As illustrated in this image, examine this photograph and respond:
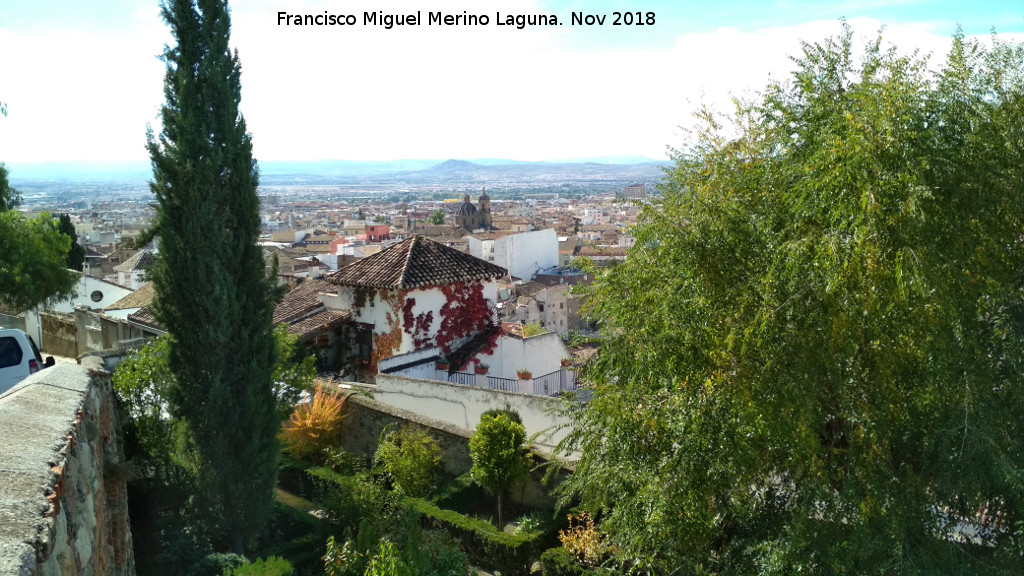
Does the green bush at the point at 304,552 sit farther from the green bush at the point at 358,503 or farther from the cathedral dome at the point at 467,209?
the cathedral dome at the point at 467,209

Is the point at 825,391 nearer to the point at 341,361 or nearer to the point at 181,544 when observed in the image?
the point at 181,544

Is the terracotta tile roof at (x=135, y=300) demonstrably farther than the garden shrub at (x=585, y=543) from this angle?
Yes

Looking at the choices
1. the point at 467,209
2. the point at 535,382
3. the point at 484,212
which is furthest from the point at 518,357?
the point at 484,212

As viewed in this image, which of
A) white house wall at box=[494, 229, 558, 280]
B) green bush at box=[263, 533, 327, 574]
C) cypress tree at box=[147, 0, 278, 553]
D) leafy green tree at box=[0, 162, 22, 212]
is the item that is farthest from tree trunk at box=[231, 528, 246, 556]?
white house wall at box=[494, 229, 558, 280]

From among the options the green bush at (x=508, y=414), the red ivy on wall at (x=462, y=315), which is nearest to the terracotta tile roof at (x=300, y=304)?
the red ivy on wall at (x=462, y=315)

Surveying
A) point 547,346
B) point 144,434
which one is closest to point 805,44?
point 144,434

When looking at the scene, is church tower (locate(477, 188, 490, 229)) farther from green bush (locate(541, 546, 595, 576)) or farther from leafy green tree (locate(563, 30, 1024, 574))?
leafy green tree (locate(563, 30, 1024, 574))
